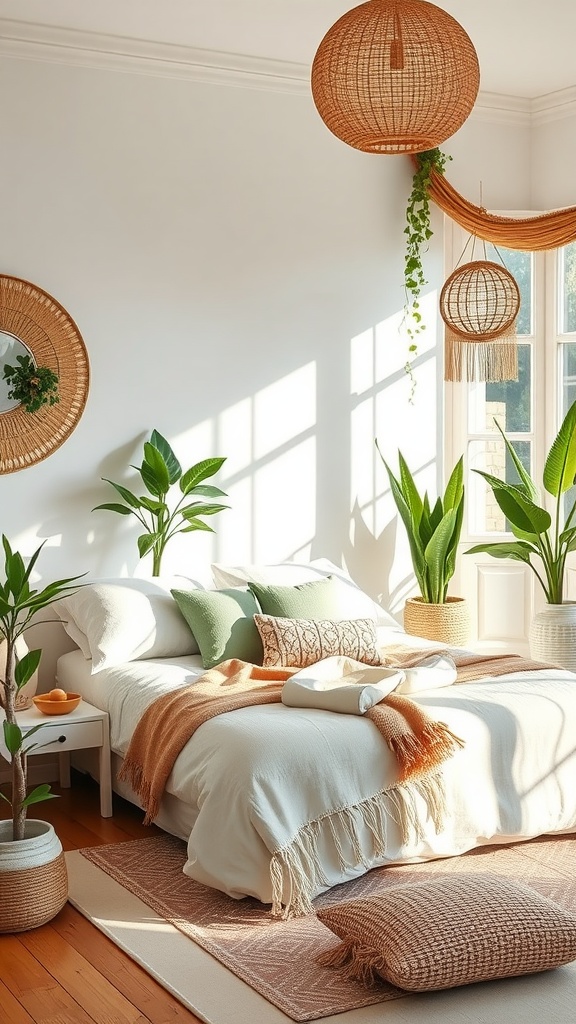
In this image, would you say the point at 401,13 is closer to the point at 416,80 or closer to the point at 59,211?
the point at 416,80

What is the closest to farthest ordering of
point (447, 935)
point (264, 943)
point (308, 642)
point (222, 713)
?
1. point (447, 935)
2. point (264, 943)
3. point (222, 713)
4. point (308, 642)

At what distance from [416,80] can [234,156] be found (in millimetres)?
2375

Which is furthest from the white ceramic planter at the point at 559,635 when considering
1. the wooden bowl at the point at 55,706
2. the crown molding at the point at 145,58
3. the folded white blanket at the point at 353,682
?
the crown molding at the point at 145,58

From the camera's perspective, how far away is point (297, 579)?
512 cm

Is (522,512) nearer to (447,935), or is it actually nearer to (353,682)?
(353,682)

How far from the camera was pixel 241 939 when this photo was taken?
10.7 ft

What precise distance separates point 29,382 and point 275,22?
1.84 metres

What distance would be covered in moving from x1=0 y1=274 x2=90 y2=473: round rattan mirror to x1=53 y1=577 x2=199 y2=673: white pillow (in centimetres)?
65

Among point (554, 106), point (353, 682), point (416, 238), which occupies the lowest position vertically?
point (353, 682)

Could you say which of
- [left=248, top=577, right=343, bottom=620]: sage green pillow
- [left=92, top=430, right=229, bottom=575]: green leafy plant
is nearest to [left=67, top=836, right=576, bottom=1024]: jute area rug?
[left=248, top=577, right=343, bottom=620]: sage green pillow

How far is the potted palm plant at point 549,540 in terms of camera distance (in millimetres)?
5453

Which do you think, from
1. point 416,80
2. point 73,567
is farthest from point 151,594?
point 416,80

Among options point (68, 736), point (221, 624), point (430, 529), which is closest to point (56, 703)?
point (68, 736)

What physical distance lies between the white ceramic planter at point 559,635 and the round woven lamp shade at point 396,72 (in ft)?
9.32
